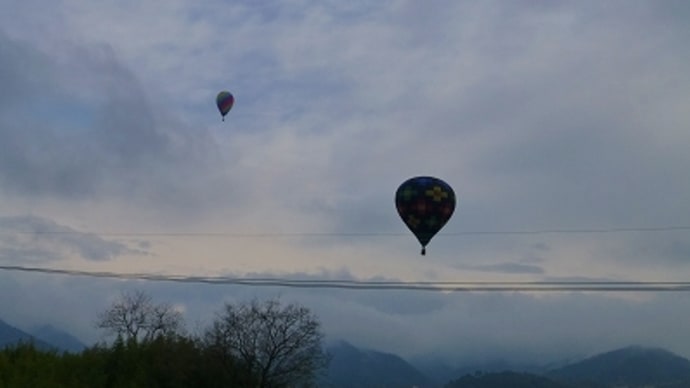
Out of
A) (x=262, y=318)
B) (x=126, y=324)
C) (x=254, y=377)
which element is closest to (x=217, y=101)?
(x=262, y=318)

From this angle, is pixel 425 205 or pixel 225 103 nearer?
pixel 425 205

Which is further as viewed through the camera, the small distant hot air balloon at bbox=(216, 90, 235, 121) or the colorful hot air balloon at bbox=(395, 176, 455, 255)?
the small distant hot air balloon at bbox=(216, 90, 235, 121)

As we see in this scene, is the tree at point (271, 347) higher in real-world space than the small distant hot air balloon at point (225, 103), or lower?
lower

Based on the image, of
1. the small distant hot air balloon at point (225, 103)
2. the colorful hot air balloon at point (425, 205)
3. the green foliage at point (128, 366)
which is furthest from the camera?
the small distant hot air balloon at point (225, 103)

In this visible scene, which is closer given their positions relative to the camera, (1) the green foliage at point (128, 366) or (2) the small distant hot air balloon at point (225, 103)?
(1) the green foliage at point (128, 366)

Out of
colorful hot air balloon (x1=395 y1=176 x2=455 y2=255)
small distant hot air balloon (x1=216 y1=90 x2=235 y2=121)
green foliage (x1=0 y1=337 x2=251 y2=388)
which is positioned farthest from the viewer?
small distant hot air balloon (x1=216 y1=90 x2=235 y2=121)

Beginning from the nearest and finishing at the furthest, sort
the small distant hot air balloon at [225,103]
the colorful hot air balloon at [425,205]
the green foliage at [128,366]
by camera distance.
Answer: the colorful hot air balloon at [425,205], the green foliage at [128,366], the small distant hot air balloon at [225,103]

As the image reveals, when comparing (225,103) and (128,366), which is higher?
(225,103)

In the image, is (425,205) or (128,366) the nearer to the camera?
(425,205)
